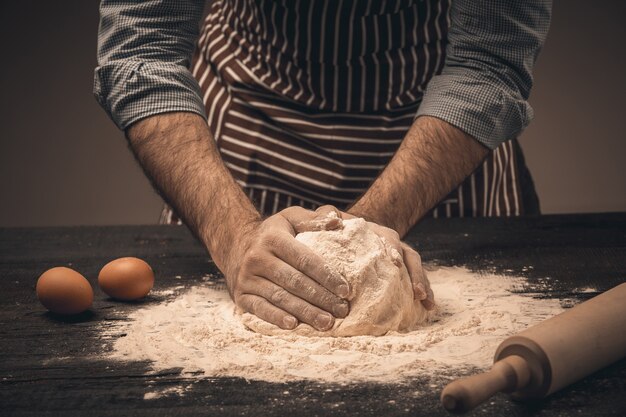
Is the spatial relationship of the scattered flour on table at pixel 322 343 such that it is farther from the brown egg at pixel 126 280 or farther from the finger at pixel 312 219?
the finger at pixel 312 219

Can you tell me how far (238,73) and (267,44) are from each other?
0.11 metres

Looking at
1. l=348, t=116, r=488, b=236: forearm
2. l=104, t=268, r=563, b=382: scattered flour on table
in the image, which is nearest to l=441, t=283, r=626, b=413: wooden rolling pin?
l=104, t=268, r=563, b=382: scattered flour on table

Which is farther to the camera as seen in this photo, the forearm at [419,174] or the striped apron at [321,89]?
the striped apron at [321,89]

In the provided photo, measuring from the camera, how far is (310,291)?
4.20 ft

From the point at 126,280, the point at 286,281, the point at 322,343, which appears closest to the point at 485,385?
the point at 322,343

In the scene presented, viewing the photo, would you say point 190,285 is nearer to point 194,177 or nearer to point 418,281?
point 194,177

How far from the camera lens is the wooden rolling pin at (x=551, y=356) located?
838mm

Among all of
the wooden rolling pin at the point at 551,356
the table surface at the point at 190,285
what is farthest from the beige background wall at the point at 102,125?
the wooden rolling pin at the point at 551,356

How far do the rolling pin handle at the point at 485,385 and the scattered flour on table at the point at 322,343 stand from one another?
0.17m

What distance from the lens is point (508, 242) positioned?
6.06ft

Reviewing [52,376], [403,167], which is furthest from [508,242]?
[52,376]

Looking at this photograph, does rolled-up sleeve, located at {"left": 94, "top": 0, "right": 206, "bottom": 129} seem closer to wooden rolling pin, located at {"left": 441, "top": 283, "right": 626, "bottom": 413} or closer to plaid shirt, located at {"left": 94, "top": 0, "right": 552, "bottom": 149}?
plaid shirt, located at {"left": 94, "top": 0, "right": 552, "bottom": 149}

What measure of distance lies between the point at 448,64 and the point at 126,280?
91cm

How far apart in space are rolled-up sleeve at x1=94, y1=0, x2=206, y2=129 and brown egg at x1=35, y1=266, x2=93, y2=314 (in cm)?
50
